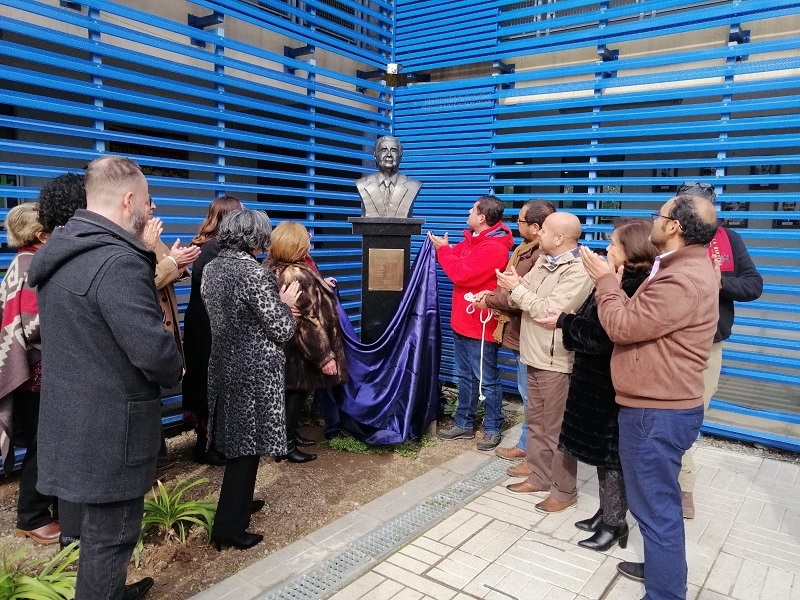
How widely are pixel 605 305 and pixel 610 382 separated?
1.90 ft

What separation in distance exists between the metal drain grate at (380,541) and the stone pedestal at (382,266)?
1.52 meters

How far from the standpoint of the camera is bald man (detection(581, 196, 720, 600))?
2.50 metres

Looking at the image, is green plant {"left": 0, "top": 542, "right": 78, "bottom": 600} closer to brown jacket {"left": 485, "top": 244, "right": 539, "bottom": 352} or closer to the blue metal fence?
the blue metal fence

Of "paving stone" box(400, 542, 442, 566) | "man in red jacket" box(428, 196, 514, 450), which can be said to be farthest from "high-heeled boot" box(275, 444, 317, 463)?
"paving stone" box(400, 542, 442, 566)

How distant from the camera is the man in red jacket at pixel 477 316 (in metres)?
4.70

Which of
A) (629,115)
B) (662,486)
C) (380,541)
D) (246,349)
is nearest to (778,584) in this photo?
(662,486)

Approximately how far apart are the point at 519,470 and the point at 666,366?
2061 millimetres

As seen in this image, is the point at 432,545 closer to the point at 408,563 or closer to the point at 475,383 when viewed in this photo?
the point at 408,563

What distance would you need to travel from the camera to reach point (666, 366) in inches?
101

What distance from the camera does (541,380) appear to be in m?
3.85

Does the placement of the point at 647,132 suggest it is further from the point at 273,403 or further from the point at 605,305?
the point at 273,403

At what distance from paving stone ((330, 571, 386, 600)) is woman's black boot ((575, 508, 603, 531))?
1325 millimetres

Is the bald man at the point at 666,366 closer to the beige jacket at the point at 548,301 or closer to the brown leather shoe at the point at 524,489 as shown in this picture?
the beige jacket at the point at 548,301

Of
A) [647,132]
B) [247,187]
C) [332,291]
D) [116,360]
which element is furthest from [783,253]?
[116,360]
